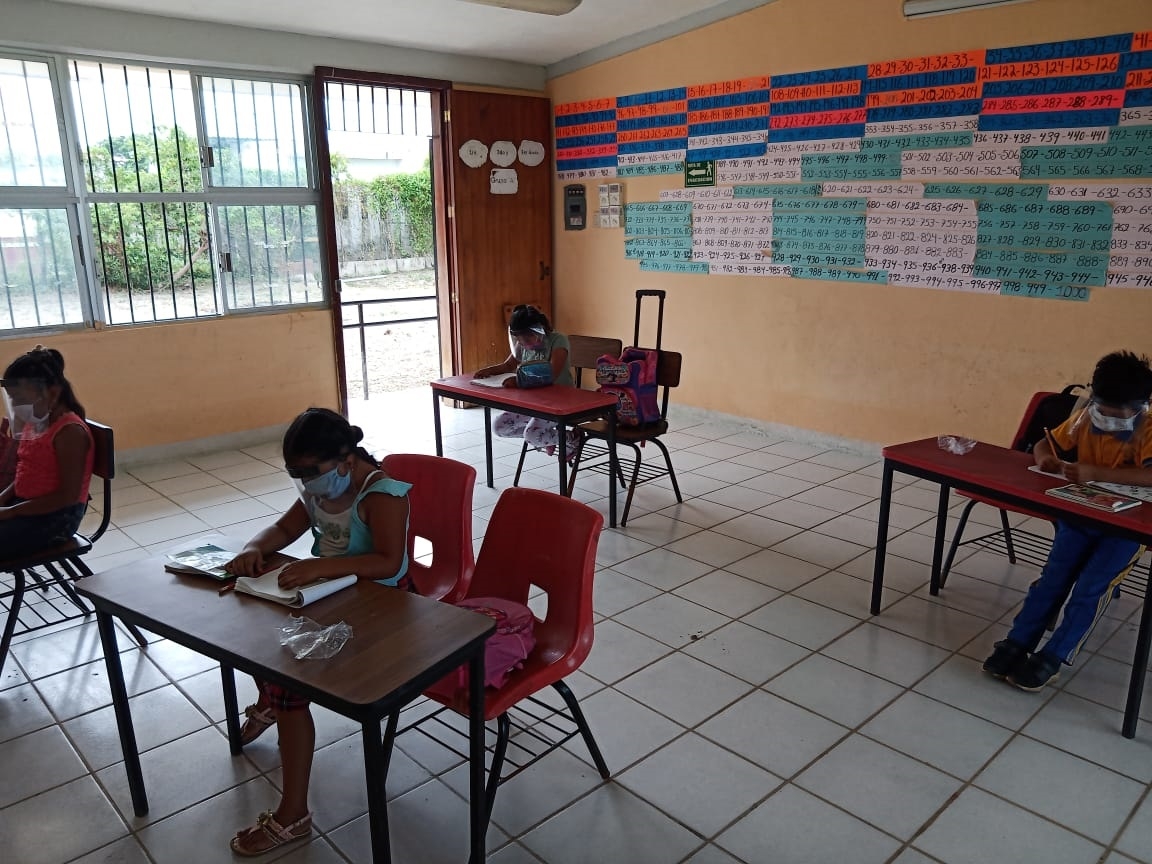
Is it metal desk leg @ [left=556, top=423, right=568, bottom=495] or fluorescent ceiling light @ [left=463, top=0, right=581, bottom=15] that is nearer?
metal desk leg @ [left=556, top=423, right=568, bottom=495]

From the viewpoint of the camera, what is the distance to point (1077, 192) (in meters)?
4.06

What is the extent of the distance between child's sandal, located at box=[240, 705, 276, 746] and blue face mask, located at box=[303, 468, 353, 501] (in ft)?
2.53

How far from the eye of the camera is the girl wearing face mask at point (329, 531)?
6.39ft

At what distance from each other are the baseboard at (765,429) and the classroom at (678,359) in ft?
0.09

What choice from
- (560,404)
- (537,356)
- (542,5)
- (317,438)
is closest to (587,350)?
(537,356)

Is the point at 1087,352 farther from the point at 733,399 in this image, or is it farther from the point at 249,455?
the point at 249,455

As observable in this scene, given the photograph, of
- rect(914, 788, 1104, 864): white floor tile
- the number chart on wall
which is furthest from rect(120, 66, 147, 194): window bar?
rect(914, 788, 1104, 864): white floor tile

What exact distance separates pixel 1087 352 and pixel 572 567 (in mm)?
3399

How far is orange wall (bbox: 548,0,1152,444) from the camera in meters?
4.16

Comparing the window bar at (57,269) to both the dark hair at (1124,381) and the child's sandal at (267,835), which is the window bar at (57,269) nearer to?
the child's sandal at (267,835)

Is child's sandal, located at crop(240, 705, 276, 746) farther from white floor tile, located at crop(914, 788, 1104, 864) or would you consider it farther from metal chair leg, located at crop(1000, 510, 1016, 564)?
metal chair leg, located at crop(1000, 510, 1016, 564)

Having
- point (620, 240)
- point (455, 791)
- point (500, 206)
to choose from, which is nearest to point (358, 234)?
point (500, 206)

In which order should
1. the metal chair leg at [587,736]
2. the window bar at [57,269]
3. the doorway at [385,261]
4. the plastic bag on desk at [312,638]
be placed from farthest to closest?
the doorway at [385,261] → the window bar at [57,269] → the metal chair leg at [587,736] → the plastic bag on desk at [312,638]

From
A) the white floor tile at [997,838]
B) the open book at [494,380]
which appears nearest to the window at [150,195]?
the open book at [494,380]
